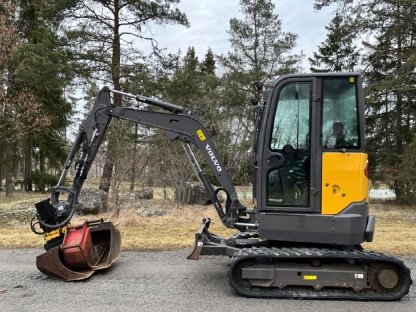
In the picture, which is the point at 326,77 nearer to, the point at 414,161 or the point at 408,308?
the point at 408,308

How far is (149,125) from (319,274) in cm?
320

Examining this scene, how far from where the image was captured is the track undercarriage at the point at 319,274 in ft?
18.1

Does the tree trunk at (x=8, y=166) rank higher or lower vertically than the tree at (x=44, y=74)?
lower

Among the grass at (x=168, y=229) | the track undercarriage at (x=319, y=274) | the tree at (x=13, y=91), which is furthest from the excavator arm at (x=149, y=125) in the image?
the tree at (x=13, y=91)

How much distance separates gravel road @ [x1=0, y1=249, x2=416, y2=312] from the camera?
17.2 ft

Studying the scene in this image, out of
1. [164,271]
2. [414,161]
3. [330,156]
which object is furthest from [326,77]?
[414,161]

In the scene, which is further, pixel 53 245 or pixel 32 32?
pixel 32 32

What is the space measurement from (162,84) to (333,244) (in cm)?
1392

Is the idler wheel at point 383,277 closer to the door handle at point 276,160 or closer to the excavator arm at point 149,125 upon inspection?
the door handle at point 276,160

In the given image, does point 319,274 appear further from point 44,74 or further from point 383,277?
point 44,74

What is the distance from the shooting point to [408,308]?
5.26 m

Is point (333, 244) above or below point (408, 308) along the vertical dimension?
above

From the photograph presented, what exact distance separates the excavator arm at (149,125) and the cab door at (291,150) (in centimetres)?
100

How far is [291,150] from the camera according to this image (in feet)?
19.3
